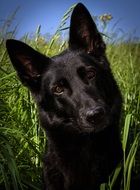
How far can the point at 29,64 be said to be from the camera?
11.2 ft

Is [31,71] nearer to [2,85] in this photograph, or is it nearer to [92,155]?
[2,85]

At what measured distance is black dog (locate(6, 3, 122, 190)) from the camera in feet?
10.3

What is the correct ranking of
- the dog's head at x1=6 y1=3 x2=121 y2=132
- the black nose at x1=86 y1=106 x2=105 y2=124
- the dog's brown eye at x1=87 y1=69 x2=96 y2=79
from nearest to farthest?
the black nose at x1=86 y1=106 x2=105 y2=124 → the dog's head at x1=6 y1=3 x2=121 y2=132 → the dog's brown eye at x1=87 y1=69 x2=96 y2=79

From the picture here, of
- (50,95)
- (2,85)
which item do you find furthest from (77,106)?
(2,85)

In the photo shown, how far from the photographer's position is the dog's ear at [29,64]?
3.29 metres

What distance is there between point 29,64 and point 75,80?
43cm

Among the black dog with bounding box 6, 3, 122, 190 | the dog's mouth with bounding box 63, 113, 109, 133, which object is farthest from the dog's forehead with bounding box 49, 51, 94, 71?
the dog's mouth with bounding box 63, 113, 109, 133

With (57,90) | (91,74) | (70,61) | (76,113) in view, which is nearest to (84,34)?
(70,61)

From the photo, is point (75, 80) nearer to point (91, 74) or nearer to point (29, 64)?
point (91, 74)

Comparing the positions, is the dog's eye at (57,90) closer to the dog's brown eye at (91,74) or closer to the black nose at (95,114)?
the dog's brown eye at (91,74)

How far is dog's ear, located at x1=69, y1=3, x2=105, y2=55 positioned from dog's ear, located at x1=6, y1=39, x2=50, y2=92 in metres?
0.26

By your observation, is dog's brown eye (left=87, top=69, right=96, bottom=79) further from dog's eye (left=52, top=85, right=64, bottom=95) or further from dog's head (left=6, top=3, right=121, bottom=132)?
→ dog's eye (left=52, top=85, right=64, bottom=95)

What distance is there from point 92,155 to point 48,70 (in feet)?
2.24

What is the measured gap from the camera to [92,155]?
→ 324 cm
